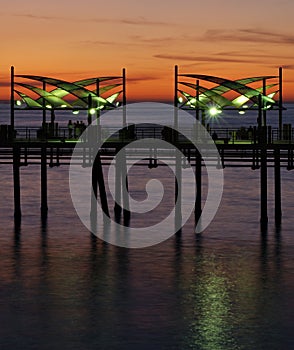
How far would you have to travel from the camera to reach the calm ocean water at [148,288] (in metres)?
32.8

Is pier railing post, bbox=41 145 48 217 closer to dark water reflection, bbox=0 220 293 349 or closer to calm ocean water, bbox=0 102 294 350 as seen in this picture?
calm ocean water, bbox=0 102 294 350

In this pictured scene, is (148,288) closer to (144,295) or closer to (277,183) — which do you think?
(144,295)

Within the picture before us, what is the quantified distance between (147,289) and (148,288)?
223 mm

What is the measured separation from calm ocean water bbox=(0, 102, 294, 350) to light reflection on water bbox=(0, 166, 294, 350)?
4 centimetres

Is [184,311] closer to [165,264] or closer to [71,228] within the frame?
[165,264]

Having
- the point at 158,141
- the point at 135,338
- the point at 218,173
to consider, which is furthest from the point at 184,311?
the point at 218,173

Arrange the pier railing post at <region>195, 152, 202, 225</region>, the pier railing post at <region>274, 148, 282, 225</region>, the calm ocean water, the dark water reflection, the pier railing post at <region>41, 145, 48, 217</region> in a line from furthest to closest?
1. the pier railing post at <region>41, 145, 48, 217</region>
2. the pier railing post at <region>195, 152, 202, 225</region>
3. the pier railing post at <region>274, 148, 282, 225</region>
4. the calm ocean water
5. the dark water reflection

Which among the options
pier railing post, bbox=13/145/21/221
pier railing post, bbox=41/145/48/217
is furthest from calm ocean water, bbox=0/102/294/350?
pier railing post, bbox=13/145/21/221

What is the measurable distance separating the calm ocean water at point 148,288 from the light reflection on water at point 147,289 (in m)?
0.04

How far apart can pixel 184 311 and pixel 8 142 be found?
71.9 feet

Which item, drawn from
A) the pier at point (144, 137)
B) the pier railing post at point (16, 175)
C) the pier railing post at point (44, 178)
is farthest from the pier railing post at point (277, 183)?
the pier railing post at point (16, 175)

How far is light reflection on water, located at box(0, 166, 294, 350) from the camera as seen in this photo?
108 feet

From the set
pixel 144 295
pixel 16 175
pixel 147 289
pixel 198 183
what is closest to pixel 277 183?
pixel 198 183

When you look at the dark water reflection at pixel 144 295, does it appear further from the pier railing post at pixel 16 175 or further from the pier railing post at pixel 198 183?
the pier railing post at pixel 16 175
